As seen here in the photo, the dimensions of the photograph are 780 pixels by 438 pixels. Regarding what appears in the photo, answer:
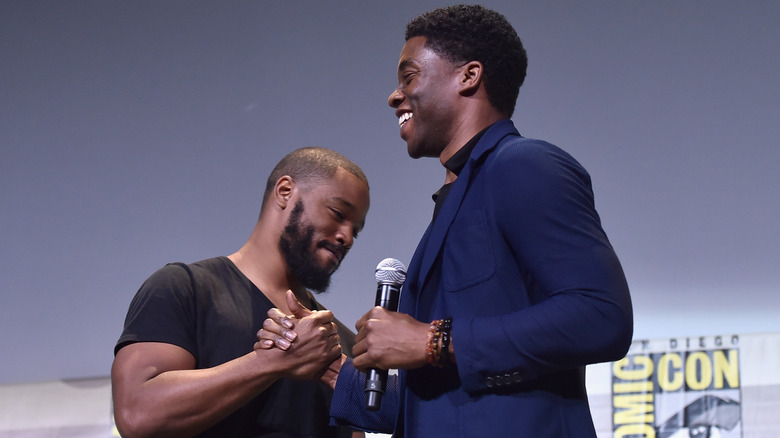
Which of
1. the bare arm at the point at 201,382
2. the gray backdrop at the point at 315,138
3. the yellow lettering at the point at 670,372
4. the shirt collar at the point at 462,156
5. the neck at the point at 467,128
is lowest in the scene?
the bare arm at the point at 201,382

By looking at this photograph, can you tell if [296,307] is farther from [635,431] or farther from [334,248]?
[635,431]

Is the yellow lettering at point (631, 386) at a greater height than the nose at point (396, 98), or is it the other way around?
the nose at point (396, 98)

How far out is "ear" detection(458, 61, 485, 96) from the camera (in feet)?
5.40

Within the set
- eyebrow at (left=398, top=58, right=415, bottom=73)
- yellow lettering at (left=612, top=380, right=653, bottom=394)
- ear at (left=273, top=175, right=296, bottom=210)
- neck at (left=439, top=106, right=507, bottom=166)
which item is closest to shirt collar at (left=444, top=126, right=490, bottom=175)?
neck at (left=439, top=106, right=507, bottom=166)

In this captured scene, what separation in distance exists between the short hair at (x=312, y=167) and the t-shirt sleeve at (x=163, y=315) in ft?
1.92

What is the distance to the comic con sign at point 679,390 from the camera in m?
3.15

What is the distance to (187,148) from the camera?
Answer: 4.41 m

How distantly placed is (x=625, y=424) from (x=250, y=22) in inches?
110

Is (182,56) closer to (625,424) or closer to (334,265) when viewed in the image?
(334,265)

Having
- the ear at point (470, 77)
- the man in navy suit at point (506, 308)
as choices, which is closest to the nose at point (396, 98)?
the ear at point (470, 77)

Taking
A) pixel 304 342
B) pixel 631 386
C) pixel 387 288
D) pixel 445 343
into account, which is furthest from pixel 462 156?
pixel 631 386

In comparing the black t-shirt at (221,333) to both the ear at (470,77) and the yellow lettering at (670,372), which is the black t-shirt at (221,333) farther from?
the yellow lettering at (670,372)

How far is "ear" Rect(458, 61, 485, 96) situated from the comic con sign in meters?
2.00

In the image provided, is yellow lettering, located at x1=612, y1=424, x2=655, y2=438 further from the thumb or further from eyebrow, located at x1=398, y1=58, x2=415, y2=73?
eyebrow, located at x1=398, y1=58, x2=415, y2=73
